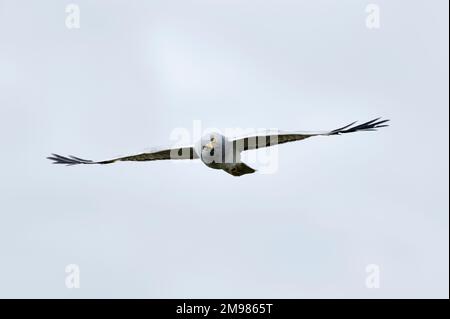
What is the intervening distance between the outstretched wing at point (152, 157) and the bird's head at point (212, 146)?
2.40 meters

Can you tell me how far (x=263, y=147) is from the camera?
47500 millimetres

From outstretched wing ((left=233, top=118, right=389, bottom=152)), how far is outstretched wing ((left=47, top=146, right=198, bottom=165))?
2.60 m

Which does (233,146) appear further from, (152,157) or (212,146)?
(152,157)

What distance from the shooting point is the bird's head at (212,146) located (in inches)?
1770

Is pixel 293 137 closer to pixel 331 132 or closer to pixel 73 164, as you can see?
pixel 331 132

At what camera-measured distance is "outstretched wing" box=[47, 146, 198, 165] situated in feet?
158

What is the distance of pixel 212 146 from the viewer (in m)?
45.0

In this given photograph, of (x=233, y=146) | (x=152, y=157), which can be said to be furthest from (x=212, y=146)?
(x=152, y=157)

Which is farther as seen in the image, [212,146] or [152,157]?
[152,157]

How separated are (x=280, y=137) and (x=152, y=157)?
7037 mm

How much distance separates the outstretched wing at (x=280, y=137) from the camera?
45.6m

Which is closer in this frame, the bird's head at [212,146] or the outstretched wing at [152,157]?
the bird's head at [212,146]

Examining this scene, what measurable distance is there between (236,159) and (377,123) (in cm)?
637
